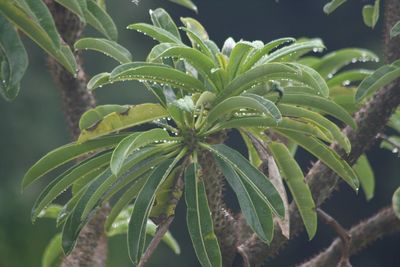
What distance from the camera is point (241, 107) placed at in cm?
129

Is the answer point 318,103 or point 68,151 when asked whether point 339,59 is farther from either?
point 68,151

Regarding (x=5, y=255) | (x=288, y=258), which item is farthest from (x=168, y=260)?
(x=5, y=255)

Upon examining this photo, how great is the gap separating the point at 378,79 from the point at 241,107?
0.27 metres

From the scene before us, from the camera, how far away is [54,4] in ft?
5.24

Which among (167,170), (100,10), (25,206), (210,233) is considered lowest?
(210,233)

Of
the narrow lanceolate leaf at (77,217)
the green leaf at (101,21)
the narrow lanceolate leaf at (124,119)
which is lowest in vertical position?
the narrow lanceolate leaf at (77,217)

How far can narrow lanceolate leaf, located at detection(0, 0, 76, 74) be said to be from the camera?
4.47 ft

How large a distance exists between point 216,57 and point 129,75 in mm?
172

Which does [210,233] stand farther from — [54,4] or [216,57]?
[54,4]

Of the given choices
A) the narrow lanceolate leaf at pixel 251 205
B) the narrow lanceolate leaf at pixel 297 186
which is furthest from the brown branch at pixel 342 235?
the narrow lanceolate leaf at pixel 251 205

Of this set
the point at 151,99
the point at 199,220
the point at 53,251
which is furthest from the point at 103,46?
the point at 151,99

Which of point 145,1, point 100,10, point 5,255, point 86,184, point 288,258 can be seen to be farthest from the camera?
point 288,258

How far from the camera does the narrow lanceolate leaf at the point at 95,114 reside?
137 centimetres

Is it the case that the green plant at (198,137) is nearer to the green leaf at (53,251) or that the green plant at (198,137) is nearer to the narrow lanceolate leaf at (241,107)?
→ the narrow lanceolate leaf at (241,107)
